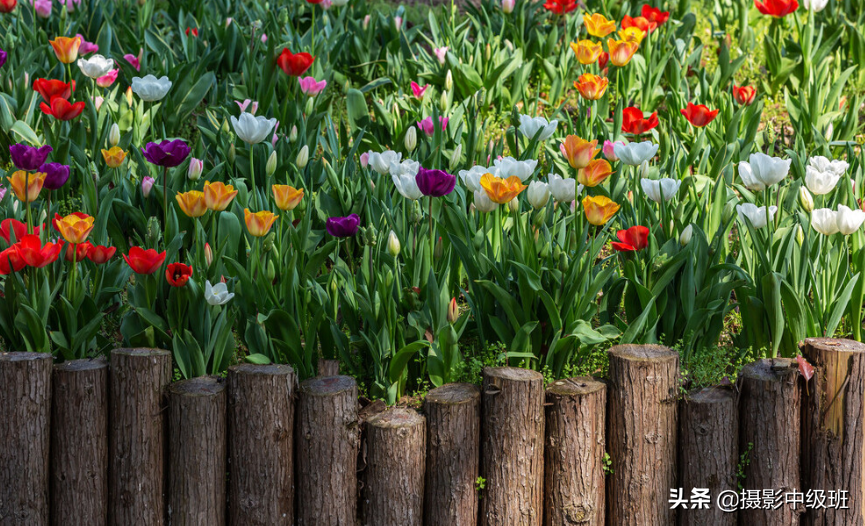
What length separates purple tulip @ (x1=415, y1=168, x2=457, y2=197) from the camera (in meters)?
2.06

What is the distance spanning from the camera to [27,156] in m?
2.19

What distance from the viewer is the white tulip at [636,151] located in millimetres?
2342

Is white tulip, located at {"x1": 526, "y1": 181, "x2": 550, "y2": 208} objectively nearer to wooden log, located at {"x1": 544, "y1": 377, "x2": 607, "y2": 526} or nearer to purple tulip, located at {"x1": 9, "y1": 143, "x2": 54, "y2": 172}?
wooden log, located at {"x1": 544, "y1": 377, "x2": 607, "y2": 526}

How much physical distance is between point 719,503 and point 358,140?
1.77 m

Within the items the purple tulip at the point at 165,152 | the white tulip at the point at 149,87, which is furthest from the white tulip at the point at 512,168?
the white tulip at the point at 149,87

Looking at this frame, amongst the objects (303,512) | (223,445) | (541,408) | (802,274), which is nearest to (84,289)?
(223,445)

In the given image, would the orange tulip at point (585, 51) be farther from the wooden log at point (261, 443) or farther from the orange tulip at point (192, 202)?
the wooden log at point (261, 443)

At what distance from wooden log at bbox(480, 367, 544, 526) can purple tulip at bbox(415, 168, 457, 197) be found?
47cm

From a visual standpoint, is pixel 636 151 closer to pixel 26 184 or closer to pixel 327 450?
pixel 327 450

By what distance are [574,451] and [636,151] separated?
2.90 feet

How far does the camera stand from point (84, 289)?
2.12 meters

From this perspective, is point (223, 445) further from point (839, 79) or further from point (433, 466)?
point (839, 79)

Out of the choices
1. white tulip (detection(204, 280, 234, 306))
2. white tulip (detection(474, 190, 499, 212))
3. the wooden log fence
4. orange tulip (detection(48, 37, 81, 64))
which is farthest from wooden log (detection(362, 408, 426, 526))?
orange tulip (detection(48, 37, 81, 64))

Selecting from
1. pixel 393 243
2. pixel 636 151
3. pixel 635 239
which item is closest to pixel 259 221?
pixel 393 243
